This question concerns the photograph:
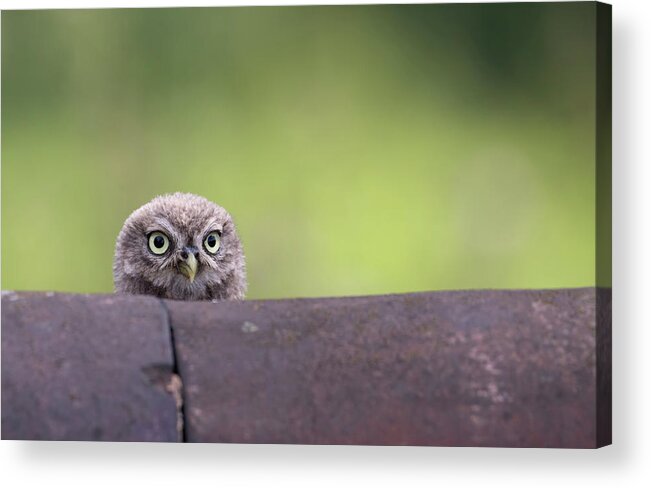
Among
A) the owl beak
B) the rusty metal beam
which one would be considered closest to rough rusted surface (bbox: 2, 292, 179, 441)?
the rusty metal beam

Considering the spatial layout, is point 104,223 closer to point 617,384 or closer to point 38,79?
point 38,79

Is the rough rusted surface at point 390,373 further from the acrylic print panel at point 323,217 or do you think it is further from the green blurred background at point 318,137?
the green blurred background at point 318,137

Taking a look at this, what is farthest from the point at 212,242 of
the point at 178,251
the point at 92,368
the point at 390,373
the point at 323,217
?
the point at 390,373

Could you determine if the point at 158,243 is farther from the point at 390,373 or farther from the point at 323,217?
the point at 390,373

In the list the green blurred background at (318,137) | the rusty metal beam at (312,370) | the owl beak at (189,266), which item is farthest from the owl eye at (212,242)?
the rusty metal beam at (312,370)

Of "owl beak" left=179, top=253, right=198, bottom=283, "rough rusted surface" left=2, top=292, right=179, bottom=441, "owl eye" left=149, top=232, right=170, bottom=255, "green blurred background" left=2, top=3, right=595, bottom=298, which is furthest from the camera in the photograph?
"owl eye" left=149, top=232, right=170, bottom=255

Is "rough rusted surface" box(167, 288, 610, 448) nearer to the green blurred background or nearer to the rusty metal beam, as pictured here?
the rusty metal beam
